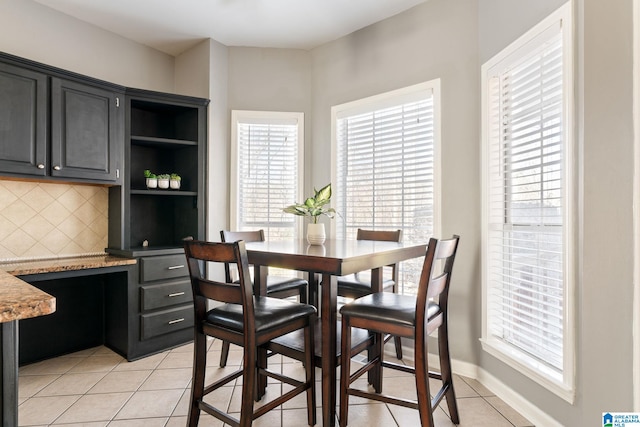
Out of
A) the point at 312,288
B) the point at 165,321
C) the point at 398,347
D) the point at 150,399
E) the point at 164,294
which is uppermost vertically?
the point at 312,288

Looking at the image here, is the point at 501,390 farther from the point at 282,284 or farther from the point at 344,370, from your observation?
the point at 282,284

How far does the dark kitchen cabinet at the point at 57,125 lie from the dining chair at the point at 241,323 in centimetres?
161

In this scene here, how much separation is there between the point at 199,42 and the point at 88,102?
1.32m

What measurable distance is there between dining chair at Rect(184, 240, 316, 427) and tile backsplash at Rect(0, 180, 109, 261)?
190 centimetres

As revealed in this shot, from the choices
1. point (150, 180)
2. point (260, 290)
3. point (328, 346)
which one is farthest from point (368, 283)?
point (150, 180)

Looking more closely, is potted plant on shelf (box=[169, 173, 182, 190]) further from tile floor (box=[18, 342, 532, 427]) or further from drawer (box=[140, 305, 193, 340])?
tile floor (box=[18, 342, 532, 427])

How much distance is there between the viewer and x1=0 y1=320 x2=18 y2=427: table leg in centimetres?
87

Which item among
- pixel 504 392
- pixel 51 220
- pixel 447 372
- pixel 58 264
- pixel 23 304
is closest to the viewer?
pixel 23 304

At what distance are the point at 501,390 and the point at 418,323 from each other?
109 cm

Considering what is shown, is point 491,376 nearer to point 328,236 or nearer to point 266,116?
point 328,236

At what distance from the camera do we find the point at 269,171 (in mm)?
3574

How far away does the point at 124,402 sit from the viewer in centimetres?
214

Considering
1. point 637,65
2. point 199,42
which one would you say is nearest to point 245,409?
point 637,65

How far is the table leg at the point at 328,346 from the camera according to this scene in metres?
1.69
